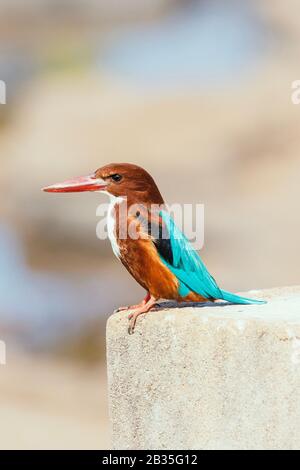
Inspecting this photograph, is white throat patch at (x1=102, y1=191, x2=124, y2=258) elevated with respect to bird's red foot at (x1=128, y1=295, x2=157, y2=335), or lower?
elevated

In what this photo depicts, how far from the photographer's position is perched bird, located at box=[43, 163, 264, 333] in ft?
9.59

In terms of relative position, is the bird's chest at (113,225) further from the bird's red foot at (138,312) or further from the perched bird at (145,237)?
the bird's red foot at (138,312)

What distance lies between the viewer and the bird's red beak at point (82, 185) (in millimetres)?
2951

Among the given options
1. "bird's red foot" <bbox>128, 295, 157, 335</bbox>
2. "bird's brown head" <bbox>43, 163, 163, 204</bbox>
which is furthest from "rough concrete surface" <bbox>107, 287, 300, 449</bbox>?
"bird's brown head" <bbox>43, 163, 163, 204</bbox>

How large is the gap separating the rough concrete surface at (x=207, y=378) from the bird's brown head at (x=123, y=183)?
297 mm

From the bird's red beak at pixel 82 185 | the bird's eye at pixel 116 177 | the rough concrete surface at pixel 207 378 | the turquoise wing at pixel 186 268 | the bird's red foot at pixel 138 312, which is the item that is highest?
the bird's eye at pixel 116 177

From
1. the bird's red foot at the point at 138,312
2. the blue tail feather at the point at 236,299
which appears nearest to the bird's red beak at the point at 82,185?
the bird's red foot at the point at 138,312

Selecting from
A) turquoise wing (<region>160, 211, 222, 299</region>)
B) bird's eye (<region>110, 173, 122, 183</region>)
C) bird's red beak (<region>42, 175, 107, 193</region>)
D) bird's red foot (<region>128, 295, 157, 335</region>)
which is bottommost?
bird's red foot (<region>128, 295, 157, 335</region>)

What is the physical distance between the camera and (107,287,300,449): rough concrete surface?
104 inches

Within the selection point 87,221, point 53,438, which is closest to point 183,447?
point 53,438

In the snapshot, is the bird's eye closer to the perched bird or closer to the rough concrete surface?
the perched bird

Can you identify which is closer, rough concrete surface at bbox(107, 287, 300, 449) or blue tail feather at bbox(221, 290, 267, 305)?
rough concrete surface at bbox(107, 287, 300, 449)

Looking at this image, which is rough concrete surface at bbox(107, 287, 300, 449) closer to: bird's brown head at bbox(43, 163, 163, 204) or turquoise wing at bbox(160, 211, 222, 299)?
turquoise wing at bbox(160, 211, 222, 299)
